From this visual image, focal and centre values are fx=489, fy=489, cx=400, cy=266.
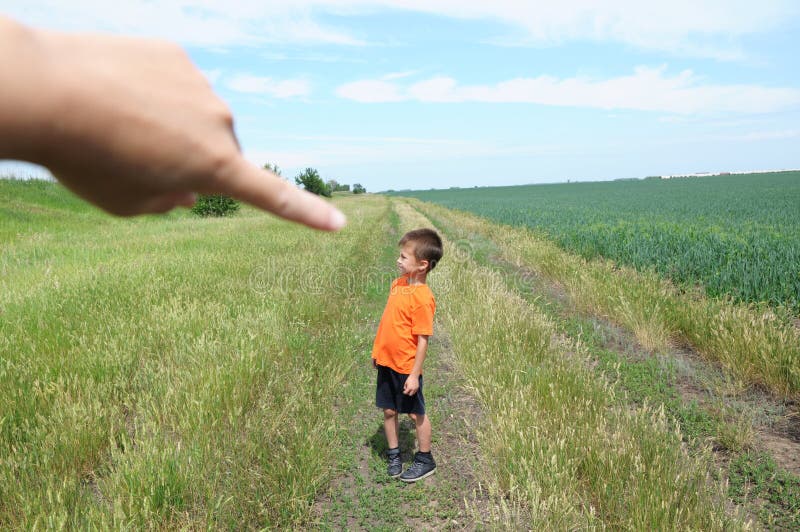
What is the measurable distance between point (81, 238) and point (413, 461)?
1160cm

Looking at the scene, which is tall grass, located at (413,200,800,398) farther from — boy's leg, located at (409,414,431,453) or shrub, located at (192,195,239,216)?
shrub, located at (192,195,239,216)

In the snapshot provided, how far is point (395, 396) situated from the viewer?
3643 mm

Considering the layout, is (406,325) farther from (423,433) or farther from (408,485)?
(408,485)

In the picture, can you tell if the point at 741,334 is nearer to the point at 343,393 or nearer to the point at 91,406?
the point at 343,393

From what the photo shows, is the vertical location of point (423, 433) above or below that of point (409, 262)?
below

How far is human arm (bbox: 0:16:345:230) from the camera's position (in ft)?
1.96

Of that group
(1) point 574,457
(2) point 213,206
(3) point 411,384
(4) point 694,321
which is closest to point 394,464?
(3) point 411,384

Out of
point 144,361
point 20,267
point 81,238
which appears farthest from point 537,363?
point 81,238

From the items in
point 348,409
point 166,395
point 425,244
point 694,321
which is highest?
point 425,244

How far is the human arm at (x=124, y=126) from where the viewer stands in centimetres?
60

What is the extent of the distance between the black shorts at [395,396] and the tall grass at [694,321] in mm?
3495

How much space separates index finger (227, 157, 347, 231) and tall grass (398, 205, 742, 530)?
7.83 feet

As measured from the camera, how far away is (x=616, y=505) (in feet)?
9.14

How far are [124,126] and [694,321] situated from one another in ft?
22.1
